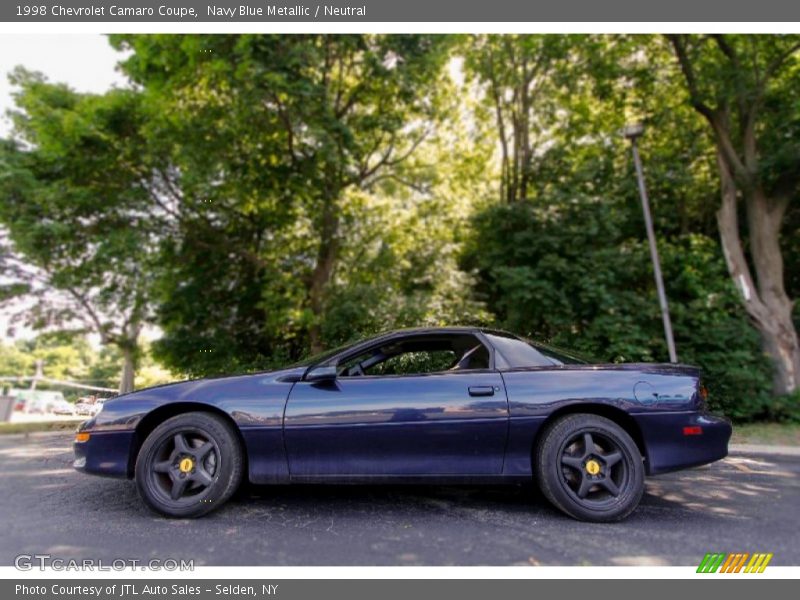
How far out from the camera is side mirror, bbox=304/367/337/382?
314 cm

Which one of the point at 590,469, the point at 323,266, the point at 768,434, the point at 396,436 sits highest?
the point at 323,266

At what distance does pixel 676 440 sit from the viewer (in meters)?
3.11

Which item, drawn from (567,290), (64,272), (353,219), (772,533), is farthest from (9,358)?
(772,533)

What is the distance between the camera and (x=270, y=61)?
323 inches

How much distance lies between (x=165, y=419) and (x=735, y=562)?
3.62 metres

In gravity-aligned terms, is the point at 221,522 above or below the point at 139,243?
below

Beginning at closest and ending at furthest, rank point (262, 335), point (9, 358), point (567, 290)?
point (567, 290) → point (262, 335) → point (9, 358)

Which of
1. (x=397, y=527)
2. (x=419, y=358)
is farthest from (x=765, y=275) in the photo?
(x=397, y=527)

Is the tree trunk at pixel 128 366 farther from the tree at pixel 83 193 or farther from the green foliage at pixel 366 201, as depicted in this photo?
the tree at pixel 83 193

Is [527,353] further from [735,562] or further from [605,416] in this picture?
[735,562]

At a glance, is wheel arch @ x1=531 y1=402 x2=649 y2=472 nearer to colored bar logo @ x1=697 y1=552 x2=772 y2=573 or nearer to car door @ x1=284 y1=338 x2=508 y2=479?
car door @ x1=284 y1=338 x2=508 y2=479

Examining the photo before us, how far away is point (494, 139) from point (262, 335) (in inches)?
336

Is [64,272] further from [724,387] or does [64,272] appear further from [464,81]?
[724,387]

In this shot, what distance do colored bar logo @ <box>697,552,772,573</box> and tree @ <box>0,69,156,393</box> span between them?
1002 cm
